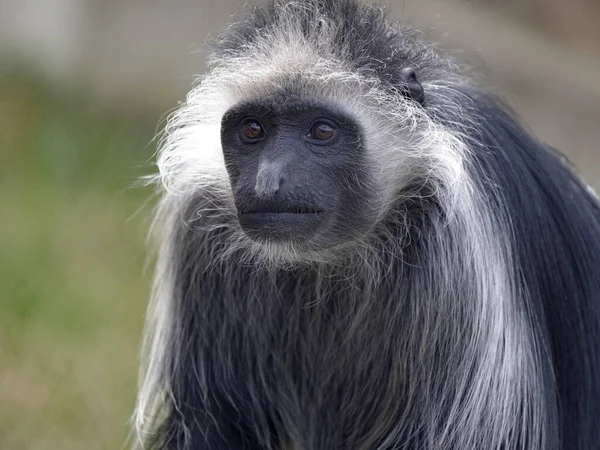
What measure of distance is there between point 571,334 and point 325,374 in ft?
2.92

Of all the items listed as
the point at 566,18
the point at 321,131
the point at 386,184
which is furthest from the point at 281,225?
the point at 566,18

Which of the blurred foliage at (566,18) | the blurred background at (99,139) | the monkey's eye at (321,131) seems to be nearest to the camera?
the monkey's eye at (321,131)

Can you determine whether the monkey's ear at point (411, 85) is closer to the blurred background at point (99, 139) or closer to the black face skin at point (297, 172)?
the black face skin at point (297, 172)

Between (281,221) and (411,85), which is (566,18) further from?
(281,221)

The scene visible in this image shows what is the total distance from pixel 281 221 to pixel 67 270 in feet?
11.8

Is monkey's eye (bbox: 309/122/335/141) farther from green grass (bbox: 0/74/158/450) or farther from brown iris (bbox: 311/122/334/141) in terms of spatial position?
green grass (bbox: 0/74/158/450)

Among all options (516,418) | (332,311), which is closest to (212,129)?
(332,311)

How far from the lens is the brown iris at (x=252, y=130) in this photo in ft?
Result: 11.6

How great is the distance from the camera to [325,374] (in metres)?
3.83

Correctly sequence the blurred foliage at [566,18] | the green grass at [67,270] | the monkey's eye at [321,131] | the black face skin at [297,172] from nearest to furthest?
1. the black face skin at [297,172]
2. the monkey's eye at [321,131]
3. the green grass at [67,270]
4. the blurred foliage at [566,18]

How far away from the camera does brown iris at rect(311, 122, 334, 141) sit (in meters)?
3.48

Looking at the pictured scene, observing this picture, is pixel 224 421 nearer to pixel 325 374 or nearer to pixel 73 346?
pixel 325 374

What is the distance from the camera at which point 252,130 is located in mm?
3543

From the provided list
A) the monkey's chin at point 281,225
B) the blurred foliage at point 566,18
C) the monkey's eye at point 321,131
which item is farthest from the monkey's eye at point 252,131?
the blurred foliage at point 566,18
